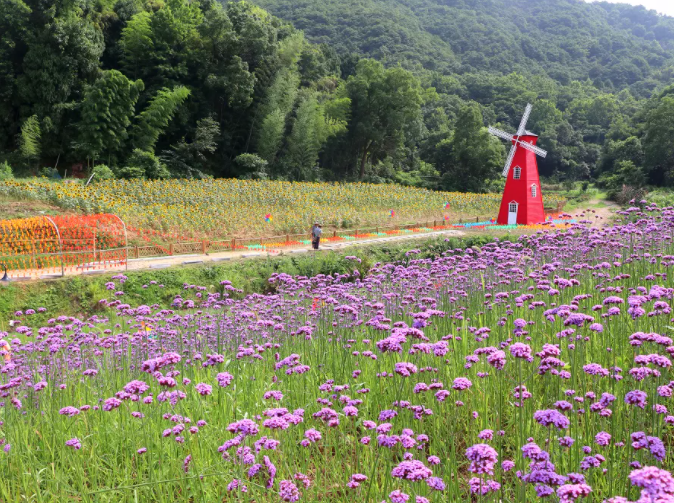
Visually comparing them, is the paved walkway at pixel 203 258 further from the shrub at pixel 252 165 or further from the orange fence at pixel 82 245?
the shrub at pixel 252 165

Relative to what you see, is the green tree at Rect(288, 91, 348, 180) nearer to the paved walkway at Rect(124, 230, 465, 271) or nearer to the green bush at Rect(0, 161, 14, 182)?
the green bush at Rect(0, 161, 14, 182)

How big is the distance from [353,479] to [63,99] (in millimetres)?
34431

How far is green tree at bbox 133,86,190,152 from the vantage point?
3081cm

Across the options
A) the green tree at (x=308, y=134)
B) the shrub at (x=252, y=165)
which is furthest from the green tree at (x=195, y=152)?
the green tree at (x=308, y=134)

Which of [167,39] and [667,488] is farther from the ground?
[167,39]

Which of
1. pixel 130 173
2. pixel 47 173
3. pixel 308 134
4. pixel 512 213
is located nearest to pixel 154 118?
pixel 130 173

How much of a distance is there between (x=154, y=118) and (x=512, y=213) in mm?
21771

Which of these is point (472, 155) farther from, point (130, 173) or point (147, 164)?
point (130, 173)

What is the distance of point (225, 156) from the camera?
3741cm

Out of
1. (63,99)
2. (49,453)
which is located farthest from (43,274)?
(63,99)

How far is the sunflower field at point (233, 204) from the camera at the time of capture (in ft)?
64.6

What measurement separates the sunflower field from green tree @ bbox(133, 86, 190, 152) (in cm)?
577

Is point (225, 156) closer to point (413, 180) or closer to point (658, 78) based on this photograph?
point (413, 180)

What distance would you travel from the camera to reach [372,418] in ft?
12.4
